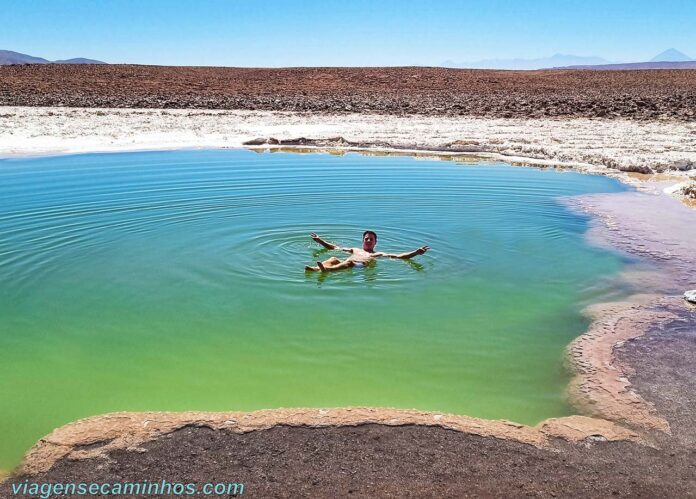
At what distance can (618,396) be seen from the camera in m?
5.02

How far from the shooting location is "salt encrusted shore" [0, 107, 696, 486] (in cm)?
459

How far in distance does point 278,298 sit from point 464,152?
1125cm

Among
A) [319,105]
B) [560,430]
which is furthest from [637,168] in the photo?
[319,105]

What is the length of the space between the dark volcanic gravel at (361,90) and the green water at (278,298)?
A: 48.0 feet

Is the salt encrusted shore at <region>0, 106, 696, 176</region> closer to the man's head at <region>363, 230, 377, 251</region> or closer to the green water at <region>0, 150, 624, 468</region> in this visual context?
the green water at <region>0, 150, 624, 468</region>

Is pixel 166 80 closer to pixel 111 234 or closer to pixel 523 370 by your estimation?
pixel 111 234

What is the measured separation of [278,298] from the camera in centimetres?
727

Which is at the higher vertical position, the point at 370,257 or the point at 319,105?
the point at 319,105

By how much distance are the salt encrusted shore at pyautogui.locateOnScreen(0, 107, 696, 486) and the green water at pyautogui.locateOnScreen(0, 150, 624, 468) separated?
29 cm

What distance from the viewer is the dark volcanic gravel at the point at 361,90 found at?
26781 millimetres

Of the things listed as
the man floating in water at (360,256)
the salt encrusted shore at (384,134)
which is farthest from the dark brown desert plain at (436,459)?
the salt encrusted shore at (384,134)

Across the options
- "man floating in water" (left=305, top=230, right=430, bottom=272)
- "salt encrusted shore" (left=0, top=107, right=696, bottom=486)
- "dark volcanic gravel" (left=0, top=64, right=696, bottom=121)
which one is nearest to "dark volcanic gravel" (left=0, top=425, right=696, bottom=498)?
"salt encrusted shore" (left=0, top=107, right=696, bottom=486)

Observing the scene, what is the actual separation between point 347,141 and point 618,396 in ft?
46.5

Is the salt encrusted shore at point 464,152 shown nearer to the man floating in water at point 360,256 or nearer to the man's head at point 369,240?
the man floating in water at point 360,256
